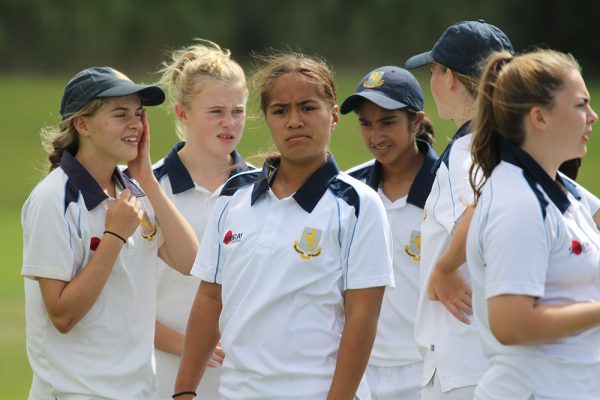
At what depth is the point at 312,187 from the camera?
3656 mm

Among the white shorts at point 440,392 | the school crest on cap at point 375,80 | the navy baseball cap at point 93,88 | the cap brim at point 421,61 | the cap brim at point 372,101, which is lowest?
the white shorts at point 440,392

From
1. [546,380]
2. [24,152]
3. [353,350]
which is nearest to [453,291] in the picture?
[353,350]

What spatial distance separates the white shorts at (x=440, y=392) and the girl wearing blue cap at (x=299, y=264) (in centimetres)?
34

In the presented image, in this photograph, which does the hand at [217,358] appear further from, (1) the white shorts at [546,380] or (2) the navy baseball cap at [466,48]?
(1) the white shorts at [546,380]

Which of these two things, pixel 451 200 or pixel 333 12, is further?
pixel 333 12

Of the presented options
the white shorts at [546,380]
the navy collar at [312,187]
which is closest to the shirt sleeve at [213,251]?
the navy collar at [312,187]

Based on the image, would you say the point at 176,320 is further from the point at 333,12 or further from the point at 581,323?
the point at 333,12

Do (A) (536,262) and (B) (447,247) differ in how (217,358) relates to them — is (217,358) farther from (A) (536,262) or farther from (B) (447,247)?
(A) (536,262)

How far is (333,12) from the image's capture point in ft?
107

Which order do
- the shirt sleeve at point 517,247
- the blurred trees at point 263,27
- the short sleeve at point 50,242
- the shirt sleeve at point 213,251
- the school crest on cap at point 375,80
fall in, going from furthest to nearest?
the blurred trees at point 263,27 → the school crest on cap at point 375,80 → the short sleeve at point 50,242 → the shirt sleeve at point 213,251 → the shirt sleeve at point 517,247

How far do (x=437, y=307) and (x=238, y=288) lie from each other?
0.74 m

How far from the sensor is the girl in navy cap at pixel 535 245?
9.72 ft

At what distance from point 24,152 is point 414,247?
704 inches

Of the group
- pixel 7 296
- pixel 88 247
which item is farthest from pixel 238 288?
pixel 7 296
